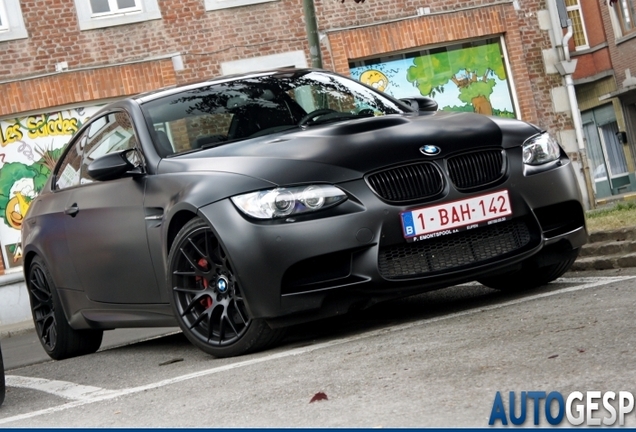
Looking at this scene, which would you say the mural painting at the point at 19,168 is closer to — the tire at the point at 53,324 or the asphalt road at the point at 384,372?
the tire at the point at 53,324

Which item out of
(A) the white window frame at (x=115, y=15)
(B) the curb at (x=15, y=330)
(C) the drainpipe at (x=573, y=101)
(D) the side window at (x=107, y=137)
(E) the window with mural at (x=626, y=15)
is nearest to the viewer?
(D) the side window at (x=107, y=137)

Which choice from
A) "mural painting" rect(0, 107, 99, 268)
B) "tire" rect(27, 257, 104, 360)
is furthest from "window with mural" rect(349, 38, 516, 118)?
"tire" rect(27, 257, 104, 360)

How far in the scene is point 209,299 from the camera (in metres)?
6.66

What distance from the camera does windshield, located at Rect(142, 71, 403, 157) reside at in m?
7.31

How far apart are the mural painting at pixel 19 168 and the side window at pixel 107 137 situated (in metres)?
10.2

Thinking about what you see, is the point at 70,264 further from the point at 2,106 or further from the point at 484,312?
the point at 2,106

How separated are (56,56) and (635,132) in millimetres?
27904

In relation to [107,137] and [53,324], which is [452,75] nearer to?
[53,324]

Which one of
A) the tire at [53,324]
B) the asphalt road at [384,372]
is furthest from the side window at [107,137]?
the asphalt road at [384,372]

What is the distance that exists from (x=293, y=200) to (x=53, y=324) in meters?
3.03

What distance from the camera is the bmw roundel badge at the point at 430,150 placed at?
6.55 m

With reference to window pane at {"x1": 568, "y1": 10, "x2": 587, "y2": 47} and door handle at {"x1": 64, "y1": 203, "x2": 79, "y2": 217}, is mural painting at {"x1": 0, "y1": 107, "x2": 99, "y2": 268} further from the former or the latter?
window pane at {"x1": 568, "y1": 10, "x2": 587, "y2": 47}

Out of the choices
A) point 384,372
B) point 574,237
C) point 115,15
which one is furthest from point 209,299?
point 115,15

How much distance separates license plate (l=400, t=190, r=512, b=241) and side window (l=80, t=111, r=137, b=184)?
78.0 inches
